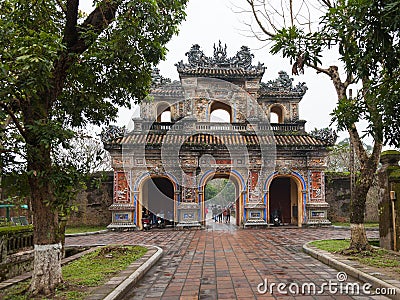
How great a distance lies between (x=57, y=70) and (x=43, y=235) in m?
2.53

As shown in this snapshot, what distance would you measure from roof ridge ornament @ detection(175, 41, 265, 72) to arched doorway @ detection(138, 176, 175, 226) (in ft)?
20.8

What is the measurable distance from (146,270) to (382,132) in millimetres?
4974

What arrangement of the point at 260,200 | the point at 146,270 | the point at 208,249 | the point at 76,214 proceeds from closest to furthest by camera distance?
the point at 146,270 < the point at 208,249 < the point at 260,200 < the point at 76,214

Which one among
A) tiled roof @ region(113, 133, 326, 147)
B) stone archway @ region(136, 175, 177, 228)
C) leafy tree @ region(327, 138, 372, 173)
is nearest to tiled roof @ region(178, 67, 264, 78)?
tiled roof @ region(113, 133, 326, 147)

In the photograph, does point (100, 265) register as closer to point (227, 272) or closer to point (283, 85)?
point (227, 272)

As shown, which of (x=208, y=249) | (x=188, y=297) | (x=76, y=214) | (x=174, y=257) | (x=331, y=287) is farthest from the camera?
(x=76, y=214)

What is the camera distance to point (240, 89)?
63.1 feet

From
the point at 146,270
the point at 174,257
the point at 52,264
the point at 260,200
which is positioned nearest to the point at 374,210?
the point at 260,200

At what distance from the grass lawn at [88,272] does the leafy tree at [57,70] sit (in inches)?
12.0

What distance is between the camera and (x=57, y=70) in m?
5.68

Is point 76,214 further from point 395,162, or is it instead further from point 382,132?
Result: point 382,132

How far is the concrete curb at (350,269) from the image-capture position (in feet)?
17.5

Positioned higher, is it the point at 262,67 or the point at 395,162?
the point at 262,67

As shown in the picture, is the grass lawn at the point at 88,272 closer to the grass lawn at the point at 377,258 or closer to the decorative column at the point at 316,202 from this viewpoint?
the grass lawn at the point at 377,258
